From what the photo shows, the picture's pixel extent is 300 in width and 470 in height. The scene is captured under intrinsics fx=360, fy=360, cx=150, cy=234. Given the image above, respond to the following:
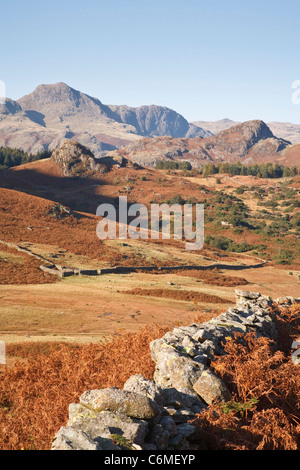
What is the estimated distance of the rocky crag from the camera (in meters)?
5.29

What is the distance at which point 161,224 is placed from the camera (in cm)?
7181

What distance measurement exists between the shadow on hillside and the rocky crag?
228 ft

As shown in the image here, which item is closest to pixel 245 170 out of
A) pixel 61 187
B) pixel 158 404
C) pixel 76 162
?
pixel 76 162

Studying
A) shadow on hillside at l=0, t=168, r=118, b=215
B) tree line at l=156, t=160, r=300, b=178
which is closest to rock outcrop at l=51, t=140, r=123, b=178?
shadow on hillside at l=0, t=168, r=118, b=215

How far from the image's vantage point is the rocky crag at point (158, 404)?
5.29m

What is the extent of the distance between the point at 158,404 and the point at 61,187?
3578 inches

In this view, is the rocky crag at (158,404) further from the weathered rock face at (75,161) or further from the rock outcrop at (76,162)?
the weathered rock face at (75,161)

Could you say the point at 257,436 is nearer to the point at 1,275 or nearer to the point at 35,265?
the point at 1,275

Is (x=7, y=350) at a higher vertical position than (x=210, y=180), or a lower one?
lower

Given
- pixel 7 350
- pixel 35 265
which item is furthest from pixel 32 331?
pixel 35 265

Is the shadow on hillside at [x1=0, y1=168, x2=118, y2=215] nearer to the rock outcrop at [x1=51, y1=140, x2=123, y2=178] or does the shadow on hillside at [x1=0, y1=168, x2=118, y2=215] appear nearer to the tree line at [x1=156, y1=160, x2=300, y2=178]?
the rock outcrop at [x1=51, y1=140, x2=123, y2=178]

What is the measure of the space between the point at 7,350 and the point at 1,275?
1787 centimetres

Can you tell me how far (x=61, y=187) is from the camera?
3661 inches

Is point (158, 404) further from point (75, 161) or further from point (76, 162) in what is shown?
point (75, 161)
